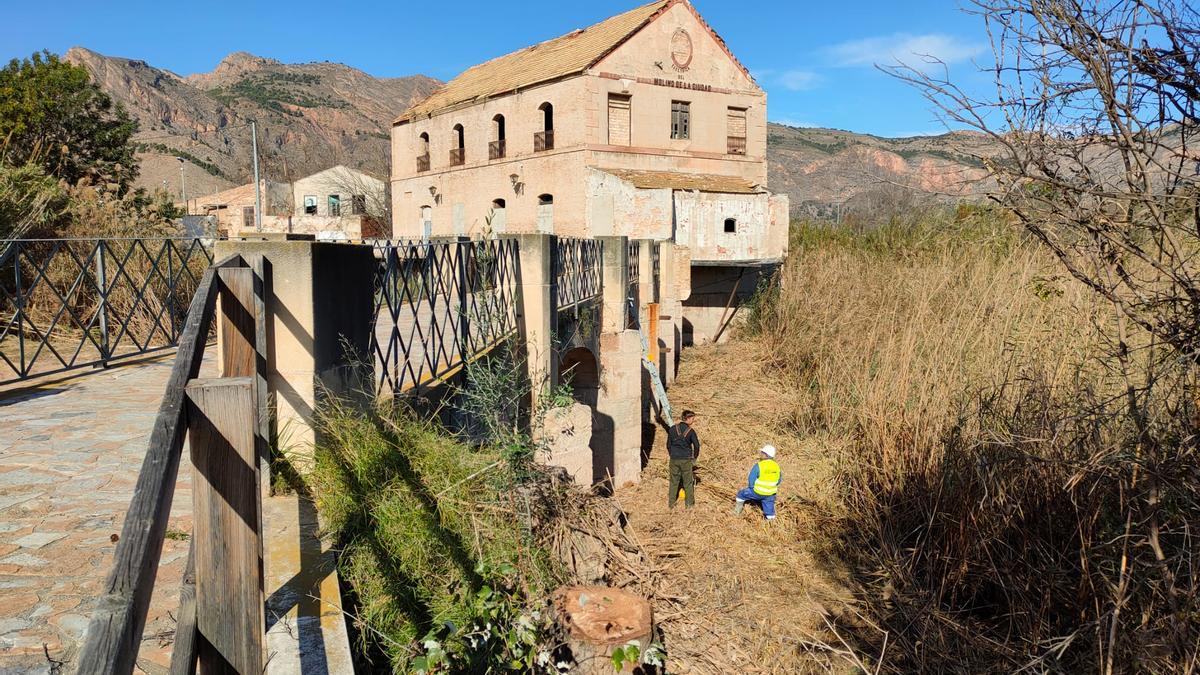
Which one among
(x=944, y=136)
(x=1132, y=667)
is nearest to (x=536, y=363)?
(x=944, y=136)

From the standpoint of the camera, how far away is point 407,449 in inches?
183

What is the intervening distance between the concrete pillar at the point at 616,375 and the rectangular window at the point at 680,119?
14.3 m

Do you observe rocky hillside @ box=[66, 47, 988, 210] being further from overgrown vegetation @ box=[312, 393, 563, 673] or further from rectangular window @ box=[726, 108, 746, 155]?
overgrown vegetation @ box=[312, 393, 563, 673]

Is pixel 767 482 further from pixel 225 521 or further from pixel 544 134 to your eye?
pixel 544 134

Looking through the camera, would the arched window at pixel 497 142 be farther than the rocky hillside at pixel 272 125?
No

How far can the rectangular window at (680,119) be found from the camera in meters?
25.4

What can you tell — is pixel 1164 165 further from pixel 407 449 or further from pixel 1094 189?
pixel 407 449

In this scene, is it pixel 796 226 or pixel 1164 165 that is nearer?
pixel 1164 165

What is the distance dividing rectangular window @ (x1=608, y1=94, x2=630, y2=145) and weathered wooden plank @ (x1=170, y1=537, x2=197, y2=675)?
23631 millimetres

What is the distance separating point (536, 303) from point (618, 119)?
18.1 m

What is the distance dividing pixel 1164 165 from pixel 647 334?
489 inches

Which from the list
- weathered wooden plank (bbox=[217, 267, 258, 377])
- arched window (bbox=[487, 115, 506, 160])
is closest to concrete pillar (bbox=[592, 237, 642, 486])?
weathered wooden plank (bbox=[217, 267, 258, 377])

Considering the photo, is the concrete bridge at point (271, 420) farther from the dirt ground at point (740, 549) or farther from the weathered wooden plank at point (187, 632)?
the dirt ground at point (740, 549)

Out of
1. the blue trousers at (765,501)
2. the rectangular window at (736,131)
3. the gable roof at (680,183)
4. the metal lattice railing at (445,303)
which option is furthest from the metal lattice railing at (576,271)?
the rectangular window at (736,131)
